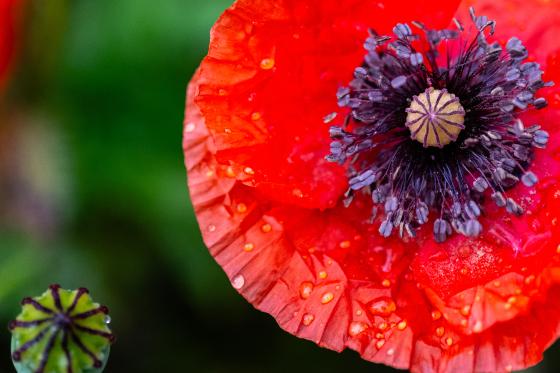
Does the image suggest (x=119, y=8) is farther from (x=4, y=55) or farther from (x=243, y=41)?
(x=243, y=41)

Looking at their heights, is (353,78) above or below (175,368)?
above

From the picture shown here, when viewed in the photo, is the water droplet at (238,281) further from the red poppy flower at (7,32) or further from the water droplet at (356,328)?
the red poppy flower at (7,32)

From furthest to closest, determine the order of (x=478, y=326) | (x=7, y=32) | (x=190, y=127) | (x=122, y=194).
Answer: (x=122, y=194)
(x=7, y=32)
(x=190, y=127)
(x=478, y=326)

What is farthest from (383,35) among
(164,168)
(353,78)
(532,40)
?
(164,168)

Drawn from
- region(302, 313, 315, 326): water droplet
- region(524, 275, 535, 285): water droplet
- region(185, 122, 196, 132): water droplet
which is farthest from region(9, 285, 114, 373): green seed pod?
region(524, 275, 535, 285): water droplet

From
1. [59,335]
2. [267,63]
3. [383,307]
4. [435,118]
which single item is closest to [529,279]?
[383,307]

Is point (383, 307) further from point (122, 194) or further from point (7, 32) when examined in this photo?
point (7, 32)

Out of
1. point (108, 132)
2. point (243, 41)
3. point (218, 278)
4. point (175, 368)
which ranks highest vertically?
point (243, 41)
